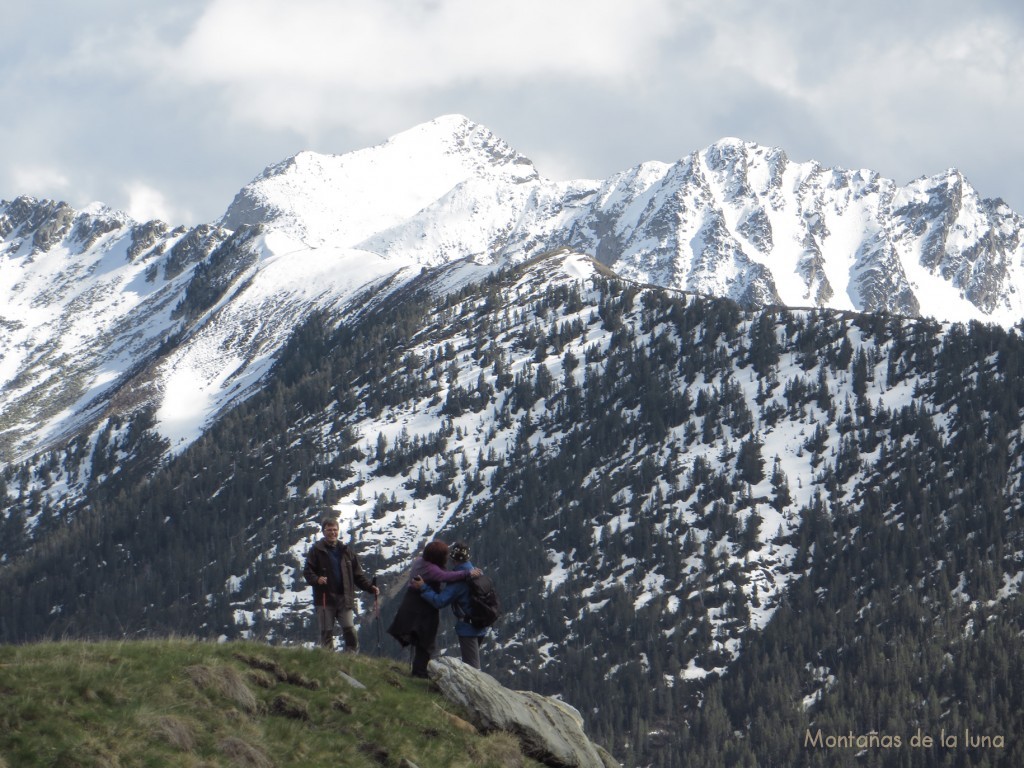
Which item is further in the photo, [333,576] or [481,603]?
[333,576]

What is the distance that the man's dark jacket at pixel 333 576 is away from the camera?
122ft

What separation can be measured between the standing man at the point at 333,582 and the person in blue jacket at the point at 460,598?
2646 mm

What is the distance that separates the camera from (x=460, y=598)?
35312 millimetres

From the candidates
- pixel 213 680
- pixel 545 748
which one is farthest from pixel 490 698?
pixel 213 680

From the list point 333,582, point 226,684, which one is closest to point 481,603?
point 333,582

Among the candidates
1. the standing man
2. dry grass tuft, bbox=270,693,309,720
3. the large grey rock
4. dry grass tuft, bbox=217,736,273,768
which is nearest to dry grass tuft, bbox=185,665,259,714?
dry grass tuft, bbox=270,693,309,720

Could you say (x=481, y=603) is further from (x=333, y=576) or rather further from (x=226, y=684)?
(x=226, y=684)

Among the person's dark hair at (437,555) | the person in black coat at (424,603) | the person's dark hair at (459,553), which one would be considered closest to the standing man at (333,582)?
the person in black coat at (424,603)

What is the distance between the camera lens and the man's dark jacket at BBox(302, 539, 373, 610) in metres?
37.3

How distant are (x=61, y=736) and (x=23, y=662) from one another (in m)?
4.13

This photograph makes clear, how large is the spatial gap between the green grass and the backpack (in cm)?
211

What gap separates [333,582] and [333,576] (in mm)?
169

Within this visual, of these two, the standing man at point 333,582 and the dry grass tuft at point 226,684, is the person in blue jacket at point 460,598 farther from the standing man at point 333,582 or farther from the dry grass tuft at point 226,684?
the dry grass tuft at point 226,684

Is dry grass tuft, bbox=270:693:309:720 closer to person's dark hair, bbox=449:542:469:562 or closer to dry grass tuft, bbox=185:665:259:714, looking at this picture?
dry grass tuft, bbox=185:665:259:714
